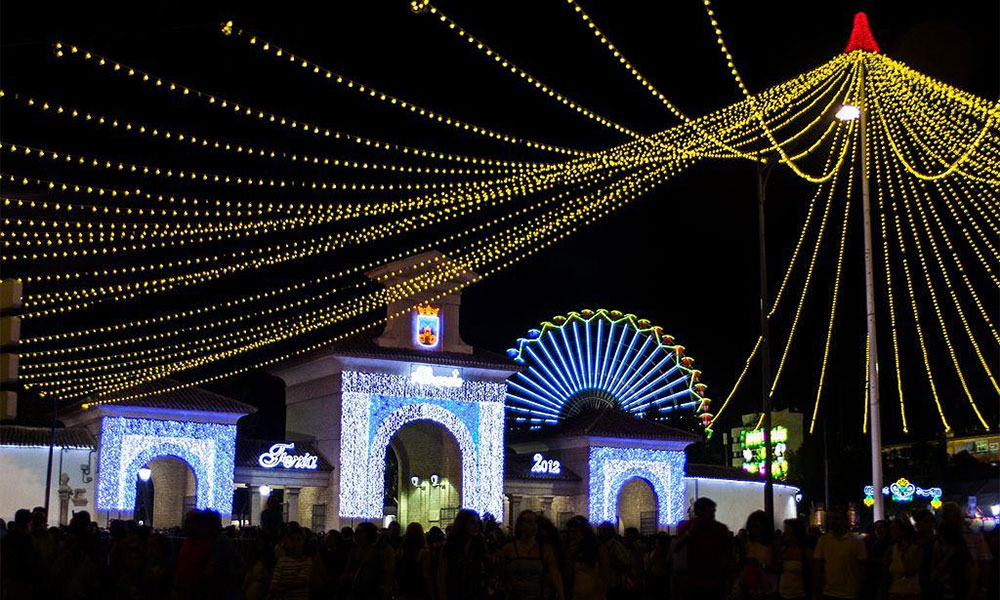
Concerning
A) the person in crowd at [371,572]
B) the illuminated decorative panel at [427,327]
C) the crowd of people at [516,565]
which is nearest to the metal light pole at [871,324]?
the crowd of people at [516,565]

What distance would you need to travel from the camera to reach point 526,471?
49.0 meters

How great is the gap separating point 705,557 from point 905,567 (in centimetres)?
310

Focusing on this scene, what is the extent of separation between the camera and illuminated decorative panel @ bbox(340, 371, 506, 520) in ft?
144

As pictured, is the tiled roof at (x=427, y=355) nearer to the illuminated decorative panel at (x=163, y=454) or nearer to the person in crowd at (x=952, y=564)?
the illuminated decorative panel at (x=163, y=454)

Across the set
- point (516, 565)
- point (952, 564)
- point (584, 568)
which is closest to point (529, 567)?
point (516, 565)

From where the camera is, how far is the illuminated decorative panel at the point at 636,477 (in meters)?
49.3

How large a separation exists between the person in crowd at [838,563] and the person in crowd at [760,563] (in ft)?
1.73

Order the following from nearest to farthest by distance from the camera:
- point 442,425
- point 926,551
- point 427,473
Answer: point 926,551 → point 442,425 → point 427,473

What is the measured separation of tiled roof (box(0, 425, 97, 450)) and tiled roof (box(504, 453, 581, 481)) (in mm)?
15006

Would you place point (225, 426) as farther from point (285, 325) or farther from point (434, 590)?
point (434, 590)

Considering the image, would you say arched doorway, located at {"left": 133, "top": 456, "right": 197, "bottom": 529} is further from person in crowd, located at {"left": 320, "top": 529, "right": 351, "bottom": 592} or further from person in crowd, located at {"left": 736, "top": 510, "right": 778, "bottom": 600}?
person in crowd, located at {"left": 736, "top": 510, "right": 778, "bottom": 600}

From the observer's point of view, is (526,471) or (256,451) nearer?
(256,451)

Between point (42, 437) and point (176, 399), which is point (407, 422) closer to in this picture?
point (176, 399)

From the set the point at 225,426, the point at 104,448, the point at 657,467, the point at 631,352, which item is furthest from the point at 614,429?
the point at 104,448
